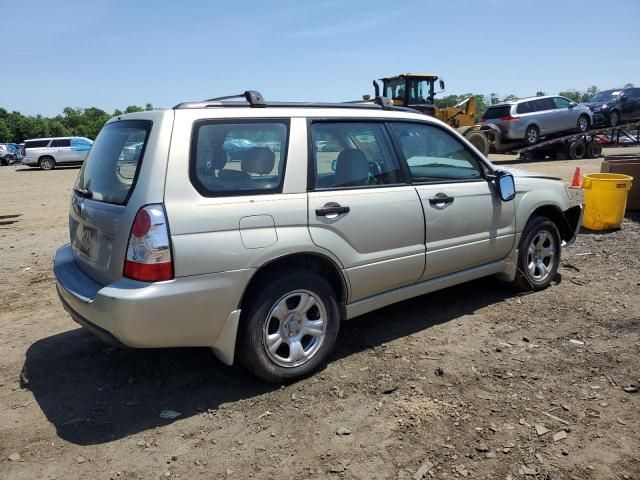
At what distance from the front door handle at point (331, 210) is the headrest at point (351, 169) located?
0.62 ft

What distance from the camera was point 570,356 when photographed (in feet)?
12.3

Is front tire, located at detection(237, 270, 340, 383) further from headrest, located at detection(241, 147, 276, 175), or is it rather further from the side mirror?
the side mirror

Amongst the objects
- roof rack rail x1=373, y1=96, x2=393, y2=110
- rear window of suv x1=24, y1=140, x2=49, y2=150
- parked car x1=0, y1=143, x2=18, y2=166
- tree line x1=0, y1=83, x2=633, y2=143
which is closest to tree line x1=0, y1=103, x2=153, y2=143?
tree line x1=0, y1=83, x2=633, y2=143

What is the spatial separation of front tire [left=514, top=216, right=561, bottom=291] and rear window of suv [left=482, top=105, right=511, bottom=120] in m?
16.3

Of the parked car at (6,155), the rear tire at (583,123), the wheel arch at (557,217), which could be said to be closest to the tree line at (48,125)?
the parked car at (6,155)

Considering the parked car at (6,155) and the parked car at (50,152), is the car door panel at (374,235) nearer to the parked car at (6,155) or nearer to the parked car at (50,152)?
the parked car at (50,152)

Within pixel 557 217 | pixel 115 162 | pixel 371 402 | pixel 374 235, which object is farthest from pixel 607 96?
pixel 115 162

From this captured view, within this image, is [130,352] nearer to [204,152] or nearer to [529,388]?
[204,152]

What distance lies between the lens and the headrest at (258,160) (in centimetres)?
326

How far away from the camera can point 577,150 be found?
20641 millimetres

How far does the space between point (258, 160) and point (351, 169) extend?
2.39 feet

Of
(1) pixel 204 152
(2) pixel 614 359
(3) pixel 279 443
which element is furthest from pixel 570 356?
(1) pixel 204 152

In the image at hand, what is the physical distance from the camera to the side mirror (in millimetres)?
4484

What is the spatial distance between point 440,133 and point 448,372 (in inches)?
77.7
